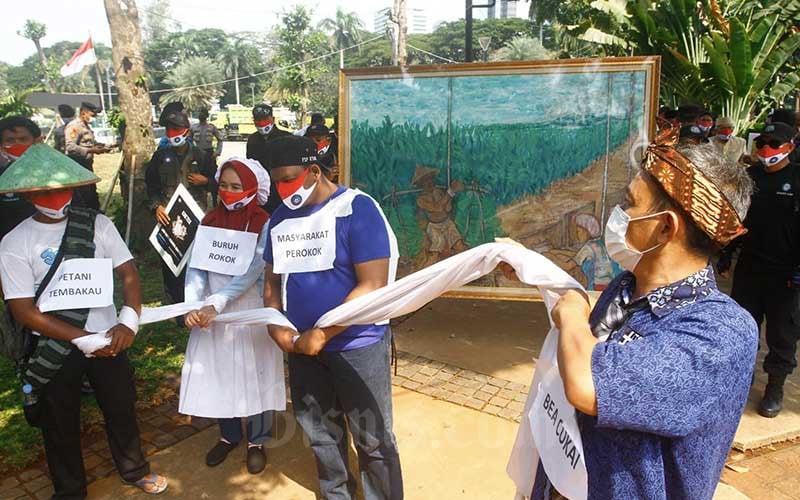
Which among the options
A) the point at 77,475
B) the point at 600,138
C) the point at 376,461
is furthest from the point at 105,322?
the point at 600,138

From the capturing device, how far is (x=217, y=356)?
11.2 feet

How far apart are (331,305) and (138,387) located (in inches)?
109

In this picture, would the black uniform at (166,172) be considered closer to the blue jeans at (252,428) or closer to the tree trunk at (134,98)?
the blue jeans at (252,428)

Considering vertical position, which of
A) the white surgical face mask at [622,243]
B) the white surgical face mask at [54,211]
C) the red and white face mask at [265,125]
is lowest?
the white surgical face mask at [54,211]

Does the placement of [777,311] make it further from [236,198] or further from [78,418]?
[78,418]

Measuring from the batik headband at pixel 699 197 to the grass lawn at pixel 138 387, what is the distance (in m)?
4.10

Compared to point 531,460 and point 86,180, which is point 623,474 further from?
point 86,180

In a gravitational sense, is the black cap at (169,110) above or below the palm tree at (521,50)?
below

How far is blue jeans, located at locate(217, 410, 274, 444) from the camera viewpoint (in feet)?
12.1

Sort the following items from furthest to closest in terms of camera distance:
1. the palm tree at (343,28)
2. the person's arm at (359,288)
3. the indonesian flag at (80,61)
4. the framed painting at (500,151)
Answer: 1. the palm tree at (343,28)
2. the indonesian flag at (80,61)
3. the framed painting at (500,151)
4. the person's arm at (359,288)

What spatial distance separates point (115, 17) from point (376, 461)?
777 cm

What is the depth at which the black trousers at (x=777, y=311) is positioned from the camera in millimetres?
4238

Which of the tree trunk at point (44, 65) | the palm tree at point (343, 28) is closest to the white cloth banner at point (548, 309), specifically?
the tree trunk at point (44, 65)

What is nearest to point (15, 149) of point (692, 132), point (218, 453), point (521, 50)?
Answer: point (218, 453)
